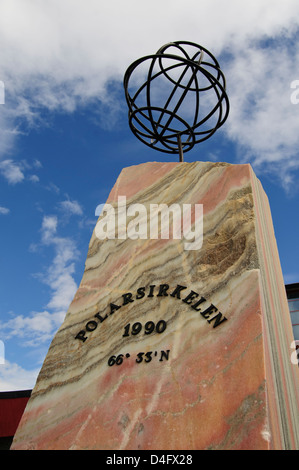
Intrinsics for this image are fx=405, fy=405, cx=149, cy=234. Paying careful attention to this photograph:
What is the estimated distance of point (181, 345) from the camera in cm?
Answer: 335

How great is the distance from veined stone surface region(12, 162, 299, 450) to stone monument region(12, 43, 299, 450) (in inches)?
0.4

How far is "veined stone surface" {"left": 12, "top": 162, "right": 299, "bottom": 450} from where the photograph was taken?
9.66 ft

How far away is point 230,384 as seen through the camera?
2969 millimetres

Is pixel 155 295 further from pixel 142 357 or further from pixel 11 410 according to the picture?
pixel 11 410

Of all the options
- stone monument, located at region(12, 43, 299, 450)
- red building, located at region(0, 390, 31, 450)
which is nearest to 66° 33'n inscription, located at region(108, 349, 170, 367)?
stone monument, located at region(12, 43, 299, 450)

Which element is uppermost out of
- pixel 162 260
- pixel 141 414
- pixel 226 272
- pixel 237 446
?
pixel 162 260

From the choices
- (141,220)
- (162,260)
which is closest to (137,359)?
(162,260)

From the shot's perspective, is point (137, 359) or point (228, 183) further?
point (228, 183)

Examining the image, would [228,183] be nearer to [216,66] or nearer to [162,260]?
[162,260]

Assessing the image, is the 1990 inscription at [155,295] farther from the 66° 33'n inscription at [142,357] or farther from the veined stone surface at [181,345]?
the 66° 33'n inscription at [142,357]

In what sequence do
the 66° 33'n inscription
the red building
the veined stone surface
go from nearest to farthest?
the veined stone surface < the 66° 33'n inscription < the red building

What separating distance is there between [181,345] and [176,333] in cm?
12

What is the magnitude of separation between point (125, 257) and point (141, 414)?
155 centimetres

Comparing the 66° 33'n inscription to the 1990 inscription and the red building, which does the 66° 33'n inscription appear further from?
the red building
